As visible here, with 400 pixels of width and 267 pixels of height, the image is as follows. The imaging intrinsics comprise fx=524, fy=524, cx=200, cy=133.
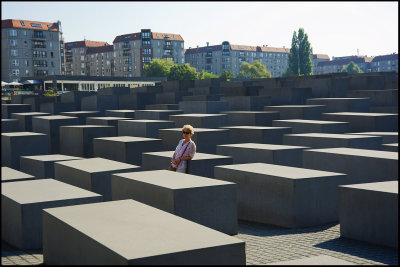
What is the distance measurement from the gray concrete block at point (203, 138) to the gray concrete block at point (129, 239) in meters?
7.77

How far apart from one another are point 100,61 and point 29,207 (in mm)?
152655

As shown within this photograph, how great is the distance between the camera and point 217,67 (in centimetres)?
17312

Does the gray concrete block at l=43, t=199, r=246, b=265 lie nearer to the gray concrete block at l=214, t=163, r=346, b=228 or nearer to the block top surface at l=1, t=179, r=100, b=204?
the block top surface at l=1, t=179, r=100, b=204

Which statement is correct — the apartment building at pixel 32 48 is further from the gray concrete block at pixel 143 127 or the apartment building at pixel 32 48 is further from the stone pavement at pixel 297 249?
the stone pavement at pixel 297 249

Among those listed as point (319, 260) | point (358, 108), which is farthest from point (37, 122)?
point (319, 260)

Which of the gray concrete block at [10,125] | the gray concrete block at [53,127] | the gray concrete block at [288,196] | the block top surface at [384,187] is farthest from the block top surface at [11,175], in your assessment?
the gray concrete block at [10,125]

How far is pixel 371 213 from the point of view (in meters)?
7.45

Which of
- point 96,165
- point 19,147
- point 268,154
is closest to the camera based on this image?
point 96,165

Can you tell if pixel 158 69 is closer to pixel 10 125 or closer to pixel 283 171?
pixel 10 125

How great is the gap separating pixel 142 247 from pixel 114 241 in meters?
0.35

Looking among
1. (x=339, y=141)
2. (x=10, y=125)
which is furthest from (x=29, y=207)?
(x=10, y=125)

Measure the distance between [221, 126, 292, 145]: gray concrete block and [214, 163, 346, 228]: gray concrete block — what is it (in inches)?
208

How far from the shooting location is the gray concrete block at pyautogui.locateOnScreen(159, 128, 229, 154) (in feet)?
47.1

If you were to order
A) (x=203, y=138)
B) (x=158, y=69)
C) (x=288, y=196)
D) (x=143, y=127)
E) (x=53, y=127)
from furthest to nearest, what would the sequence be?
1. (x=158, y=69)
2. (x=53, y=127)
3. (x=143, y=127)
4. (x=203, y=138)
5. (x=288, y=196)
